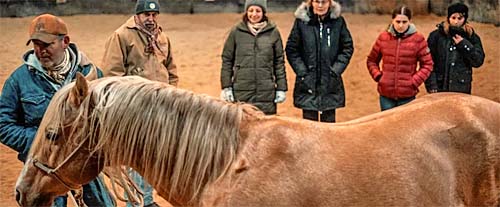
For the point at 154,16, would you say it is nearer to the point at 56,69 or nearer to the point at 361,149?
the point at 56,69

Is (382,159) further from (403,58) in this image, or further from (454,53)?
(454,53)

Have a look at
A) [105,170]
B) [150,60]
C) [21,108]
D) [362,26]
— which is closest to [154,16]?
[150,60]

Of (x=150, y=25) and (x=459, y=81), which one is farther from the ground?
(x=150, y=25)

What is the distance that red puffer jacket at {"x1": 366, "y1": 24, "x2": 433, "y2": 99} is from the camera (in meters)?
5.27

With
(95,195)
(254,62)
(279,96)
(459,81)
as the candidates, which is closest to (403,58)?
(459,81)

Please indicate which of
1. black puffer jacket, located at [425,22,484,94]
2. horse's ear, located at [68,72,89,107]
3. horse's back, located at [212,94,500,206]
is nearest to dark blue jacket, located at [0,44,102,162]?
horse's ear, located at [68,72,89,107]

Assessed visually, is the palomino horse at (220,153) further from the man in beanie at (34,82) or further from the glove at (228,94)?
the glove at (228,94)

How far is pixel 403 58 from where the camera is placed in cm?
528

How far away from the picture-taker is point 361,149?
111 inches

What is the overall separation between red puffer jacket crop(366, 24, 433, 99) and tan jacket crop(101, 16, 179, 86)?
5.37ft

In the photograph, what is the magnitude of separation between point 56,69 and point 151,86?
32.3 inches

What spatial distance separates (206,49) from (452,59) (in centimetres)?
459

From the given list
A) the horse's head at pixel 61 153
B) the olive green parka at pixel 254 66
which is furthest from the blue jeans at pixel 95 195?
the olive green parka at pixel 254 66

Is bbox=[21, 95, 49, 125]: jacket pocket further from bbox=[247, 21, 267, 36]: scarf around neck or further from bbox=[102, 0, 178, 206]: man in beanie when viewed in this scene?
bbox=[247, 21, 267, 36]: scarf around neck
